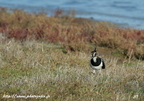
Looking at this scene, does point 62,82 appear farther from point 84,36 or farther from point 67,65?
point 84,36

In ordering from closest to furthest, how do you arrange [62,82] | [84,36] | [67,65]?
[62,82], [67,65], [84,36]

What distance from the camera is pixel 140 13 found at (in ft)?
84.3

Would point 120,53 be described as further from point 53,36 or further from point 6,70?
point 6,70

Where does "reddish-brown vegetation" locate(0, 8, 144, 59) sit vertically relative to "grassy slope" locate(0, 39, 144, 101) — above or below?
below

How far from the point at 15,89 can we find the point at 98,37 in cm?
716

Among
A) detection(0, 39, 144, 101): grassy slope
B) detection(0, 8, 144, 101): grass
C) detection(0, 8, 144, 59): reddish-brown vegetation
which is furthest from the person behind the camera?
detection(0, 8, 144, 59): reddish-brown vegetation

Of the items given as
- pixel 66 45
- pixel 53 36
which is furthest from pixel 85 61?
pixel 53 36

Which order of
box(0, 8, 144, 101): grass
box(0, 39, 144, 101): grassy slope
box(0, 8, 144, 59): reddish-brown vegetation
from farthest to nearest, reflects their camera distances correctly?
1. box(0, 8, 144, 59): reddish-brown vegetation
2. box(0, 8, 144, 101): grass
3. box(0, 39, 144, 101): grassy slope

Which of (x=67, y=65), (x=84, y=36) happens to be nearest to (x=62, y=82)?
(x=67, y=65)

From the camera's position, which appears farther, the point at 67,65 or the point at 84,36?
the point at 84,36

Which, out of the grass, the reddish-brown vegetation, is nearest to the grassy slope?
the grass

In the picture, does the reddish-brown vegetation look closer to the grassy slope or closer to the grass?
the grass

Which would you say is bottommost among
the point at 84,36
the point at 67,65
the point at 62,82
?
the point at 84,36

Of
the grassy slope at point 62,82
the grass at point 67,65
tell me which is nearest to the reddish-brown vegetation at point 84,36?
the grass at point 67,65
